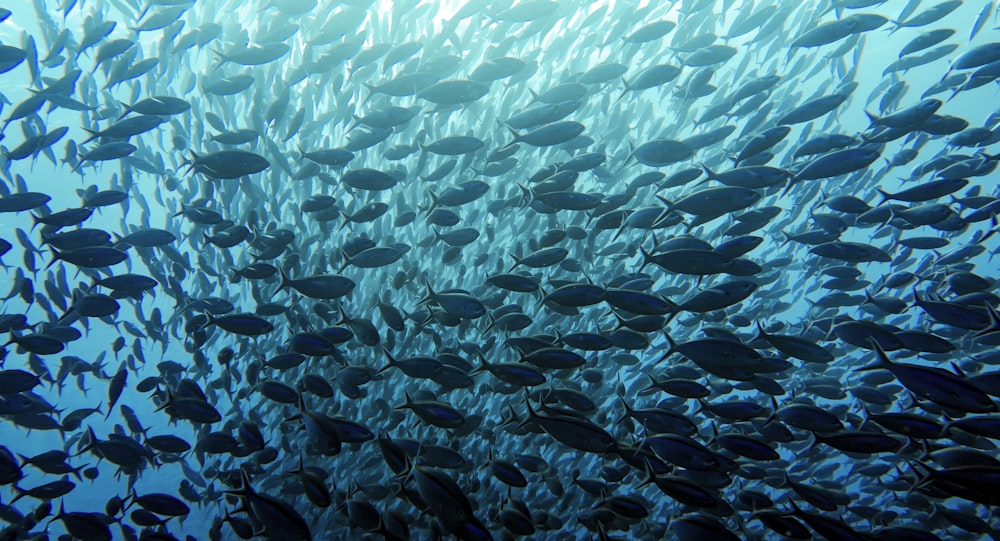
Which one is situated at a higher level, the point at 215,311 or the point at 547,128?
the point at 215,311

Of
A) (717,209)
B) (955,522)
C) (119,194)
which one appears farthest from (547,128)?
(955,522)

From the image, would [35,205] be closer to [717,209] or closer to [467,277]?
[467,277]

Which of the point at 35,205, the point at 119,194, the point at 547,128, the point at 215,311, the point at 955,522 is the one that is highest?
the point at 35,205

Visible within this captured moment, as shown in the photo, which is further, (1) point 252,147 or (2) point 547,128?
(1) point 252,147

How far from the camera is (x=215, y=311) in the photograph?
6.14 m

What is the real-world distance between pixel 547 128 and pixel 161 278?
569 cm

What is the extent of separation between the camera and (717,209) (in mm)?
4391

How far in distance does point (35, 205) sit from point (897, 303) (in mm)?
10307

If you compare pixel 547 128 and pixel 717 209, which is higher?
pixel 547 128

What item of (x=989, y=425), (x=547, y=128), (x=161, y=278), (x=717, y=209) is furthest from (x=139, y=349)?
(x=989, y=425)

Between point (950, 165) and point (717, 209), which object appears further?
point (950, 165)

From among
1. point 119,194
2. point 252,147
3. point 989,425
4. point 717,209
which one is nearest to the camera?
point 989,425

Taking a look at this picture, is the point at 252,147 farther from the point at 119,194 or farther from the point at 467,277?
the point at 467,277

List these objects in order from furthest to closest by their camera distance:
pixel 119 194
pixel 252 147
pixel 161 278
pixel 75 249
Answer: pixel 252 147 → pixel 161 278 → pixel 119 194 → pixel 75 249
